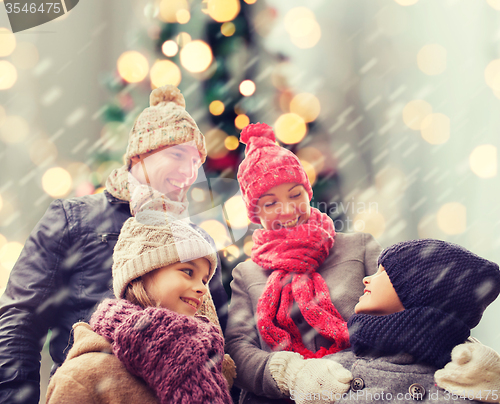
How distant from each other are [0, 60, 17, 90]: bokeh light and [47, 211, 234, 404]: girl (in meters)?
1.29

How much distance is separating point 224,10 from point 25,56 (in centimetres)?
104

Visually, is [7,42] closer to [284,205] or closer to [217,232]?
[217,232]

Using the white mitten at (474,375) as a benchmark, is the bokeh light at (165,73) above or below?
above

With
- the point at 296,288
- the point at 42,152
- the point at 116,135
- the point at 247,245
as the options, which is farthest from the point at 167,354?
the point at 42,152

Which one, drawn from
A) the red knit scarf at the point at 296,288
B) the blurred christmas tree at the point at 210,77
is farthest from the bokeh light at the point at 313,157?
the red knit scarf at the point at 296,288

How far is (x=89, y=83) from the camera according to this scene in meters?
1.74

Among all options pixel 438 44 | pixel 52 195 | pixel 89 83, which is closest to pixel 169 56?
pixel 89 83

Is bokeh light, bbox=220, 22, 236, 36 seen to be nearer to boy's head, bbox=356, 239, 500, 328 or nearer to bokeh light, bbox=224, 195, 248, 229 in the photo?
bokeh light, bbox=224, 195, 248, 229

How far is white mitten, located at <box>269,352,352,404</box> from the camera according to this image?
792 millimetres

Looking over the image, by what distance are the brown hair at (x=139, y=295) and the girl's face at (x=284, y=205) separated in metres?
0.51

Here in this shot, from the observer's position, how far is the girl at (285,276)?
0.99 meters

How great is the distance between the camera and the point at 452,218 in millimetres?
1553

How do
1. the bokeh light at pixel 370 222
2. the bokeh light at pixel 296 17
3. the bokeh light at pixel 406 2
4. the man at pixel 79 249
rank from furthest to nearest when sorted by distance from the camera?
1. the bokeh light at pixel 296 17
2. the bokeh light at pixel 370 222
3. the bokeh light at pixel 406 2
4. the man at pixel 79 249

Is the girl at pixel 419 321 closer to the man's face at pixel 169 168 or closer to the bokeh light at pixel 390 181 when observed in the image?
the man's face at pixel 169 168
